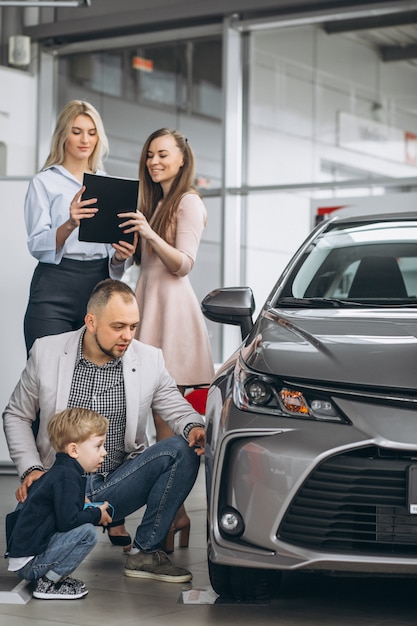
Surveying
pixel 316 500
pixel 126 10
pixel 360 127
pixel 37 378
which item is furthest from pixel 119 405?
pixel 126 10

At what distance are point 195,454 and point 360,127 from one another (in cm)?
653

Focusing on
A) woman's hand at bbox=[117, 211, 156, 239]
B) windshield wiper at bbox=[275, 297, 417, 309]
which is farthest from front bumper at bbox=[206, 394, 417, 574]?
woman's hand at bbox=[117, 211, 156, 239]

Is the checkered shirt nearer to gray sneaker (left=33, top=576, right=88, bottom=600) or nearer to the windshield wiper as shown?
gray sneaker (left=33, top=576, right=88, bottom=600)

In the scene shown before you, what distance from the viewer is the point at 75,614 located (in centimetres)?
355

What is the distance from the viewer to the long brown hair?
4879mm

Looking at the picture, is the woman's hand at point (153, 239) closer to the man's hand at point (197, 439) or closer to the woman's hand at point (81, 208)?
the woman's hand at point (81, 208)

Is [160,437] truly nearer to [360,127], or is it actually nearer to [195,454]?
[195,454]

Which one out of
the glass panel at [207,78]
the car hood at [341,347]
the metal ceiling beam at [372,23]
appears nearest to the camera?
the car hood at [341,347]

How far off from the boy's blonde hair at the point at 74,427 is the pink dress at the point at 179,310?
3.13ft

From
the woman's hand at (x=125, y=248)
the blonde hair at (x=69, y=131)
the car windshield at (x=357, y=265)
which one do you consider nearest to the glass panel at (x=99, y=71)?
the blonde hair at (x=69, y=131)

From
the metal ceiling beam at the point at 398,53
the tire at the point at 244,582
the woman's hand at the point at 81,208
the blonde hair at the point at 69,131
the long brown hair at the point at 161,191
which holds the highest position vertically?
the metal ceiling beam at the point at 398,53

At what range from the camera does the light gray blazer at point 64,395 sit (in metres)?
4.22

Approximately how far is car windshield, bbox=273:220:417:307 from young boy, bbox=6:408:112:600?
836 millimetres

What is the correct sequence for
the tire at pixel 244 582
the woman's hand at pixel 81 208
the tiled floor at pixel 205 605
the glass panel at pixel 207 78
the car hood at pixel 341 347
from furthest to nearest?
the glass panel at pixel 207 78, the woman's hand at pixel 81 208, the tire at pixel 244 582, the tiled floor at pixel 205 605, the car hood at pixel 341 347
